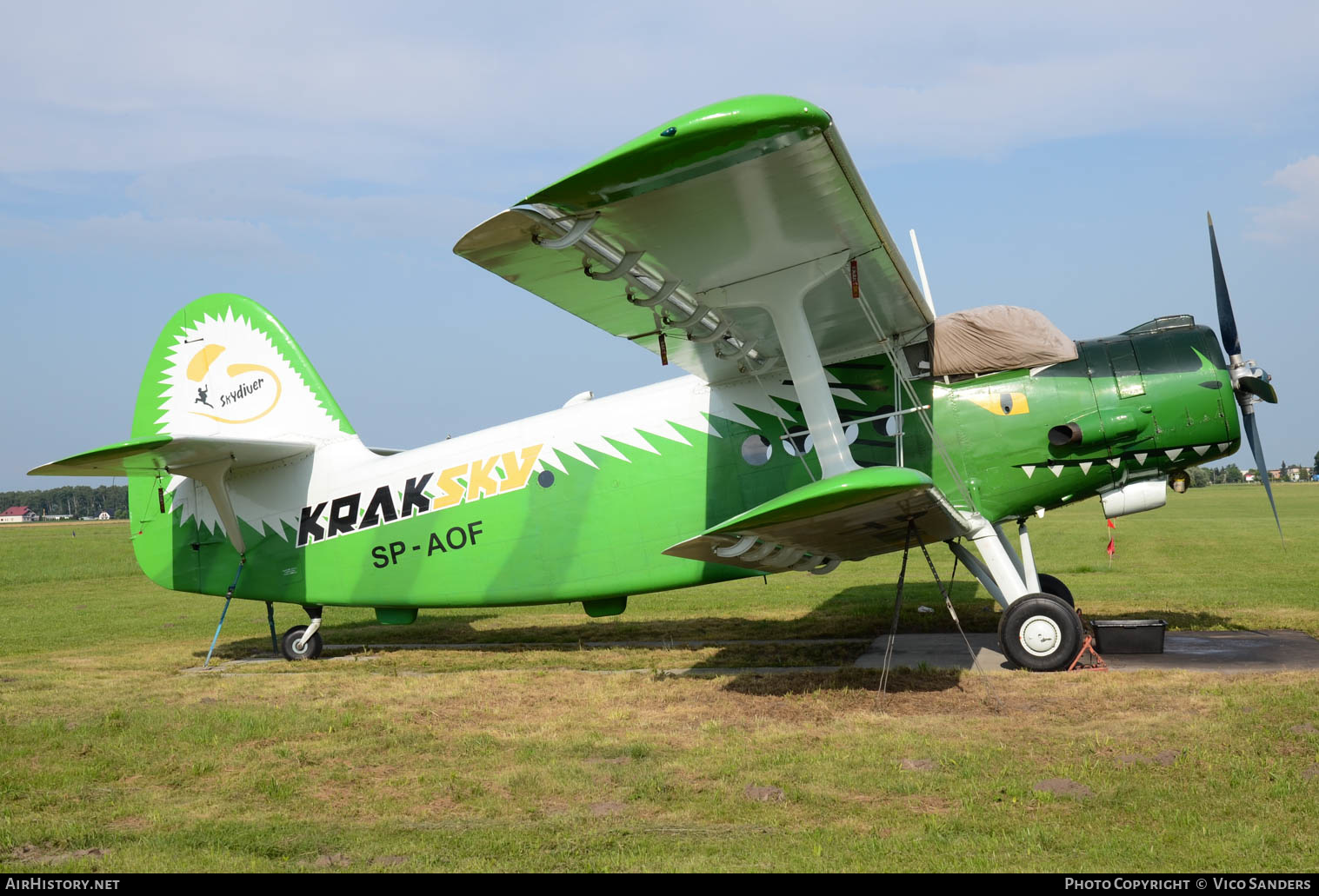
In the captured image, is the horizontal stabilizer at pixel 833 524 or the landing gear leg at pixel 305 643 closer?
the horizontal stabilizer at pixel 833 524

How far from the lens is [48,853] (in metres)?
4.53

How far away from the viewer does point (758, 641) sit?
1084cm

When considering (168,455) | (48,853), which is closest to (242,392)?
(168,455)

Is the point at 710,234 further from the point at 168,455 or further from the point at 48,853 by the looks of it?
the point at 168,455

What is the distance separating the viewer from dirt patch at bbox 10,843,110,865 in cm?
443

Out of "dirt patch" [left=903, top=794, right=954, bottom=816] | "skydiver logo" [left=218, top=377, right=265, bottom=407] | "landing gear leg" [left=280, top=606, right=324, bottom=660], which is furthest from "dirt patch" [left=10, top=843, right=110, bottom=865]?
"skydiver logo" [left=218, top=377, right=265, bottom=407]

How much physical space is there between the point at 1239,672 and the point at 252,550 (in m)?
10.1

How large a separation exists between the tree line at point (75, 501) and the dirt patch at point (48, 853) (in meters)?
169

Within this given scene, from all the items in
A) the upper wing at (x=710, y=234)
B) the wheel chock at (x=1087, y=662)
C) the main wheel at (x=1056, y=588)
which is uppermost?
the upper wing at (x=710, y=234)

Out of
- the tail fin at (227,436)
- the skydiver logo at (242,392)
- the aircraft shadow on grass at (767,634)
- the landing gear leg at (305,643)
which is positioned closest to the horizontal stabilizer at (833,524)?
the aircraft shadow on grass at (767,634)

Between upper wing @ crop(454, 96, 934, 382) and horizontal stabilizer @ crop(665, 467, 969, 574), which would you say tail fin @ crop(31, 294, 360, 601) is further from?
horizontal stabilizer @ crop(665, 467, 969, 574)

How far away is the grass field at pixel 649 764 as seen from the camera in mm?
4297

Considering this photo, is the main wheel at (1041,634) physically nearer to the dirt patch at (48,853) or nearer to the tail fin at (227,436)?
the dirt patch at (48,853)
